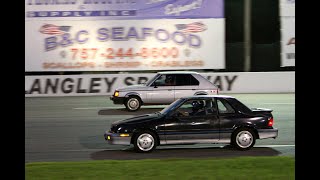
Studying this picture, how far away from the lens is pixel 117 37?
27.7m

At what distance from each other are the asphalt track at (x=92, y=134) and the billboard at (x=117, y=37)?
399 cm

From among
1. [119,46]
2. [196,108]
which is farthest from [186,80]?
[119,46]

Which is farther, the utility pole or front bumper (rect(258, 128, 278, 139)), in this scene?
the utility pole

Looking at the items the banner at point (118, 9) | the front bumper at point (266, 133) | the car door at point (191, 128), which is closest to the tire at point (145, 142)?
the car door at point (191, 128)

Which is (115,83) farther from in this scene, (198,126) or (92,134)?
(198,126)

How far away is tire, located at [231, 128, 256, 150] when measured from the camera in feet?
39.4

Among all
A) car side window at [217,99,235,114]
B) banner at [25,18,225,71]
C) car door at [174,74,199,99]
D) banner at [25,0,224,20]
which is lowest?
car side window at [217,99,235,114]

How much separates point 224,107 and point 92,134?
4.36 metres

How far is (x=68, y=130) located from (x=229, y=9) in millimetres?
21268

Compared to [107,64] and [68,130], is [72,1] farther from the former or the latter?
[68,130]

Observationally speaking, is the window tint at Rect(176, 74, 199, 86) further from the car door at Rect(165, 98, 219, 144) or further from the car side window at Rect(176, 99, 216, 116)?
the car door at Rect(165, 98, 219, 144)

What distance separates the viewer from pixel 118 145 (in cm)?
1300

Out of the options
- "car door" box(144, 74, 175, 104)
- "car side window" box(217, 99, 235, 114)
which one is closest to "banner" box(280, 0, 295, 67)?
"car door" box(144, 74, 175, 104)

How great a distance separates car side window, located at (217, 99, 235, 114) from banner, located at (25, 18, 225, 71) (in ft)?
50.8
